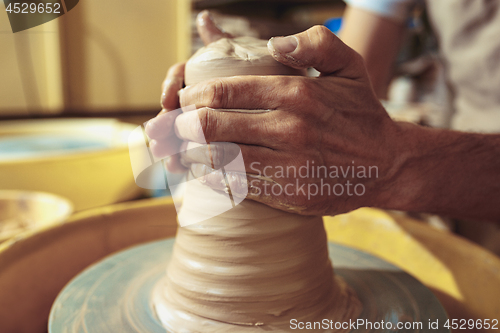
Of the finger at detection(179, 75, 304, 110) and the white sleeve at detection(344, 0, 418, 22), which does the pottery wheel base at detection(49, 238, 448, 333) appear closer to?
the finger at detection(179, 75, 304, 110)

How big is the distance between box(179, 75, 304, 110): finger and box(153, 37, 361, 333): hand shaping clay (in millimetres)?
40

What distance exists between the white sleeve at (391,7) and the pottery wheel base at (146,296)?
2.93ft

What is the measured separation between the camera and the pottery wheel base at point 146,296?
634 mm

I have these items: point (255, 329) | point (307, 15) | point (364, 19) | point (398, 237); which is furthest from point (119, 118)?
point (255, 329)

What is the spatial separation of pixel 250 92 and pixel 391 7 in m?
1.00

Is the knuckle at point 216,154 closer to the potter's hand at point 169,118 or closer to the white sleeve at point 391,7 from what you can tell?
the potter's hand at point 169,118

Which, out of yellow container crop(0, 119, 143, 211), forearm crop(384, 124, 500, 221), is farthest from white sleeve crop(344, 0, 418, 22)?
yellow container crop(0, 119, 143, 211)

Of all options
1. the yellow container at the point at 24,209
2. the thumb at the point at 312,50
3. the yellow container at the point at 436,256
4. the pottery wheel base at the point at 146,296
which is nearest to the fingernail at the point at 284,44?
the thumb at the point at 312,50

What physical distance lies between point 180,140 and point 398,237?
2.30 feet

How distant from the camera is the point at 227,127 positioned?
0.54 m

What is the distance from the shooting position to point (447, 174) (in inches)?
28.6

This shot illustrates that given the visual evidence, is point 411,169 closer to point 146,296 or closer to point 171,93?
point 171,93

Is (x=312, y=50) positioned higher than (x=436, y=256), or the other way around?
(x=312, y=50)

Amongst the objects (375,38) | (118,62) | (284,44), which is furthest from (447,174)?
(118,62)
